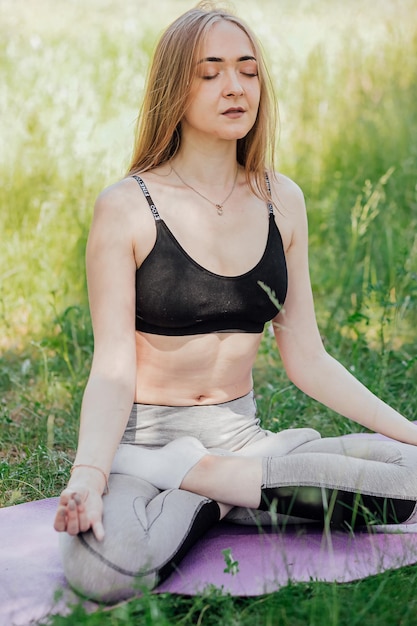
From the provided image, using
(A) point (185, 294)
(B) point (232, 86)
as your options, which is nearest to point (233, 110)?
(B) point (232, 86)

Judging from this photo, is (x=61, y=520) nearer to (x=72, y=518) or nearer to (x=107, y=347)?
(x=72, y=518)

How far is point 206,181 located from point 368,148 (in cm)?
310

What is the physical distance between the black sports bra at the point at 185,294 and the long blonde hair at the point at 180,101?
132 mm

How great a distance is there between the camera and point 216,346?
95.0 inches

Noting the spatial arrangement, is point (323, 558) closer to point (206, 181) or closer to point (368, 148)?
point (206, 181)

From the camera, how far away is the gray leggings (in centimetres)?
199

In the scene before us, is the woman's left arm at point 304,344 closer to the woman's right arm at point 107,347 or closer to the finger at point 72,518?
the woman's right arm at point 107,347

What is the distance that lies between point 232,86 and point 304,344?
73 cm

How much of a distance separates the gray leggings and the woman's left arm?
4.5 inches

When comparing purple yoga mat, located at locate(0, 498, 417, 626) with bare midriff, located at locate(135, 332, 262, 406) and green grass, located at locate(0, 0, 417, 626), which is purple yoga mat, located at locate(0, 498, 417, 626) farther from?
bare midriff, located at locate(135, 332, 262, 406)

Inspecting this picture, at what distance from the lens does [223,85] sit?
237cm

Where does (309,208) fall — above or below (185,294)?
below

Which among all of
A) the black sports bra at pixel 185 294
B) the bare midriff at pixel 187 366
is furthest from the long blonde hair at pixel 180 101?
the bare midriff at pixel 187 366

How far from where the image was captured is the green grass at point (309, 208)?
276 cm
